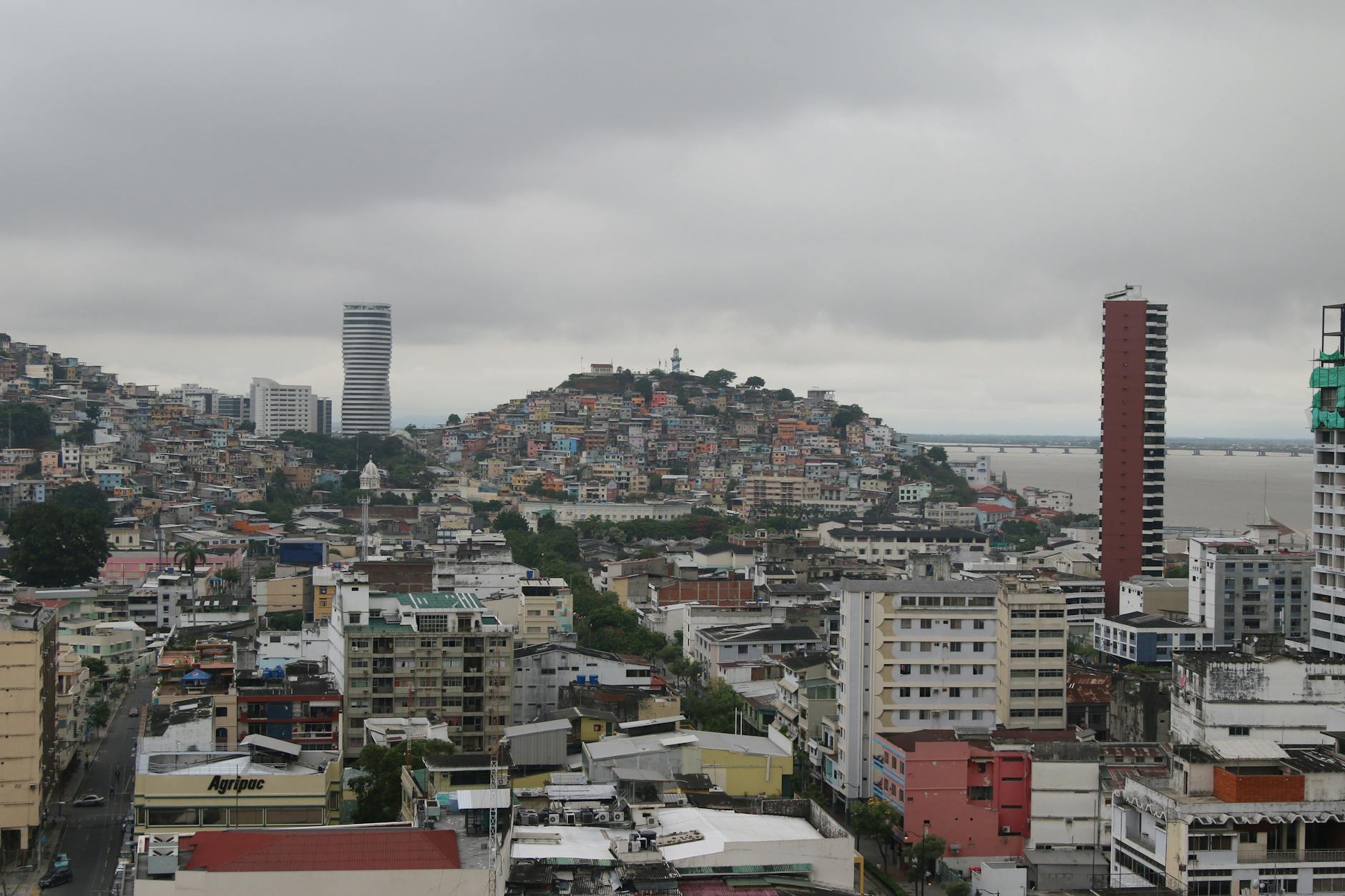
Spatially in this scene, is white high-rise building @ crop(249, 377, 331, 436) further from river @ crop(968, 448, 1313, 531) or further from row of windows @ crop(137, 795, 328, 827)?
row of windows @ crop(137, 795, 328, 827)

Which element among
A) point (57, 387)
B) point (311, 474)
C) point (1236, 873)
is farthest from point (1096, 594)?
point (57, 387)

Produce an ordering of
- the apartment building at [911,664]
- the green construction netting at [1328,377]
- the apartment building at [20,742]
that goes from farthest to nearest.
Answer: the green construction netting at [1328,377]
the apartment building at [911,664]
the apartment building at [20,742]

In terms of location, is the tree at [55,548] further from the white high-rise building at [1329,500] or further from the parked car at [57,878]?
the white high-rise building at [1329,500]

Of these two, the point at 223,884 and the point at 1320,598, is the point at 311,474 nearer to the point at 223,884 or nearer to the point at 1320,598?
the point at 1320,598

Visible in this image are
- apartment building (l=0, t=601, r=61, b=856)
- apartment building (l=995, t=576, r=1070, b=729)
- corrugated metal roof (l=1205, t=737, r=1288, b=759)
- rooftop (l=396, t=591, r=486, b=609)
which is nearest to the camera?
corrugated metal roof (l=1205, t=737, r=1288, b=759)

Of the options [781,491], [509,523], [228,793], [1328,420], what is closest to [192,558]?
[509,523]

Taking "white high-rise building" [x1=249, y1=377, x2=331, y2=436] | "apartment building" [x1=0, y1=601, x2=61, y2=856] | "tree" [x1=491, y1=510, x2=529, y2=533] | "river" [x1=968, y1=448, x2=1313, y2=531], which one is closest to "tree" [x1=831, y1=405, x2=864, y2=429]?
"river" [x1=968, y1=448, x2=1313, y2=531]

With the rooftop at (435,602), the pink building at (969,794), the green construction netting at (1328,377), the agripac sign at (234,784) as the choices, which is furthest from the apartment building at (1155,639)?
the agripac sign at (234,784)
